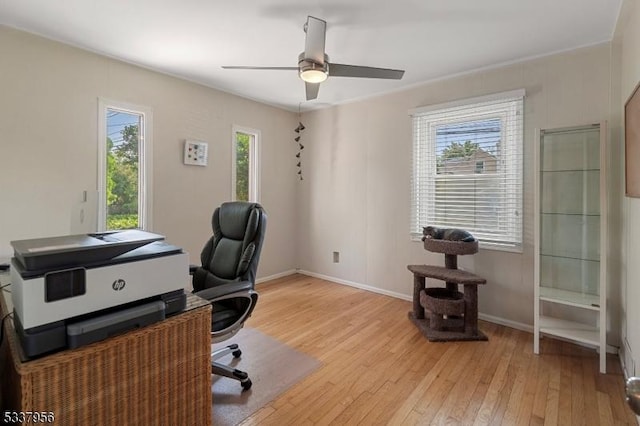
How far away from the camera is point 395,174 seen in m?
3.61

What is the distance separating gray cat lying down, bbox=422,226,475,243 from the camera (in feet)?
9.25

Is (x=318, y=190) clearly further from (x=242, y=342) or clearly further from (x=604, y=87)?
(x=604, y=87)

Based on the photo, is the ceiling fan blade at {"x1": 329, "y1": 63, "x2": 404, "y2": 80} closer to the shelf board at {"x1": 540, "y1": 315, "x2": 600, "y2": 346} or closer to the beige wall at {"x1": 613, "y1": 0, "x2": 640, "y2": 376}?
the beige wall at {"x1": 613, "y1": 0, "x2": 640, "y2": 376}

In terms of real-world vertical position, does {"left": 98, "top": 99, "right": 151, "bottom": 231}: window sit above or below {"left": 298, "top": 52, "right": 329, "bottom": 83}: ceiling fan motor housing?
below

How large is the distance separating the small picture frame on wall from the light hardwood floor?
4.05ft

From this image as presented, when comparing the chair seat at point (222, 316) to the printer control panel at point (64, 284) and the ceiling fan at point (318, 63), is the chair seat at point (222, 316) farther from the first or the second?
the ceiling fan at point (318, 63)

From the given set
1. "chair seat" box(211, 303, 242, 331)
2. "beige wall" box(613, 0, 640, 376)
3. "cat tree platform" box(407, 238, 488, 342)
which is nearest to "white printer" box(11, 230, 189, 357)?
"chair seat" box(211, 303, 242, 331)

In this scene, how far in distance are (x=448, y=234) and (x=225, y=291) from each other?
2107 millimetres

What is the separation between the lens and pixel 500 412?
1740 millimetres

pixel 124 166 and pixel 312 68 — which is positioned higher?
pixel 312 68

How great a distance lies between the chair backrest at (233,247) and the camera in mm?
2071

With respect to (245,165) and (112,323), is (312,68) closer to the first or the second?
(112,323)

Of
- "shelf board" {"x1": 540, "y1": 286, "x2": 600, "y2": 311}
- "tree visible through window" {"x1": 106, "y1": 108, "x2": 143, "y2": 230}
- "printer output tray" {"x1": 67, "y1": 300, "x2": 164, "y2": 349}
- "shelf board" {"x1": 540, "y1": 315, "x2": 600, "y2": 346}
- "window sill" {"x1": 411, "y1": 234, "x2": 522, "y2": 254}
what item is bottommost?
"shelf board" {"x1": 540, "y1": 315, "x2": 600, "y2": 346}

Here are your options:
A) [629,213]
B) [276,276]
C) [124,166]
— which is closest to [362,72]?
[629,213]
